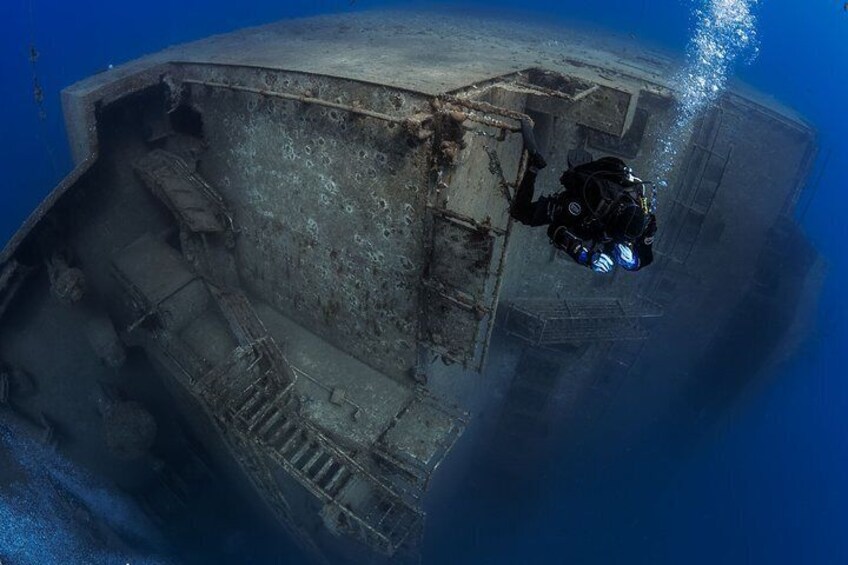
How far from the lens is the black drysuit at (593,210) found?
4.01m

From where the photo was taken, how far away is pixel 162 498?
499 inches

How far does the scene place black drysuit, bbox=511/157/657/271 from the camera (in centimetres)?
401

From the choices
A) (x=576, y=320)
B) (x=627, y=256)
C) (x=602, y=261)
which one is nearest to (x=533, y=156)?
(x=602, y=261)

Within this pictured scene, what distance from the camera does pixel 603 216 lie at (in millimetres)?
4012

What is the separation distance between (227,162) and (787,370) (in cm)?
2908

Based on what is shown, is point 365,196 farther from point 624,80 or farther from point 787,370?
point 787,370

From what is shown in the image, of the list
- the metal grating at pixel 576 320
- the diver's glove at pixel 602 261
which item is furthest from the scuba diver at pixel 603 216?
the metal grating at pixel 576 320

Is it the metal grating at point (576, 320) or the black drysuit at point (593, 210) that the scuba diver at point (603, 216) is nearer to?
the black drysuit at point (593, 210)

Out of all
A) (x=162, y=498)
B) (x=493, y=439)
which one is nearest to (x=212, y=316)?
(x=162, y=498)

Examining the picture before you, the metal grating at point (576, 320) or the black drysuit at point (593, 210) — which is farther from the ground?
the black drysuit at point (593, 210)

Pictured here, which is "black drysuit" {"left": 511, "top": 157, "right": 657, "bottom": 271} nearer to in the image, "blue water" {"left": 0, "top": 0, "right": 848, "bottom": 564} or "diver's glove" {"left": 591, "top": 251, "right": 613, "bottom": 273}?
"diver's glove" {"left": 591, "top": 251, "right": 613, "bottom": 273}

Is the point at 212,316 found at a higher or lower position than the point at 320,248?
lower

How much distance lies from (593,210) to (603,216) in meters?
0.10

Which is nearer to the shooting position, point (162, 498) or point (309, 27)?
point (162, 498)
